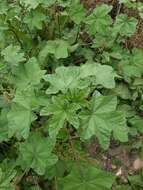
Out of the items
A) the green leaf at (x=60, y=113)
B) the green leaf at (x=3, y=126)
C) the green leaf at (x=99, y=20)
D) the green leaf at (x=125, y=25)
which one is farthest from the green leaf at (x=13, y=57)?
the green leaf at (x=125, y=25)

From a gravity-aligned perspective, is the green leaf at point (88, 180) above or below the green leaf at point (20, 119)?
below

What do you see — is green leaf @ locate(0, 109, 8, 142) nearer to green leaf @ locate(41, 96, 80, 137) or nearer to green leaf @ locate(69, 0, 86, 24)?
green leaf @ locate(41, 96, 80, 137)

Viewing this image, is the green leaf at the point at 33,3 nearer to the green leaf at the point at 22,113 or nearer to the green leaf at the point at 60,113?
the green leaf at the point at 22,113

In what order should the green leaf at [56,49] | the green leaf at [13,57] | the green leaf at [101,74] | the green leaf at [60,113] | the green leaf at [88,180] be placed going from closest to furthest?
the green leaf at [60,113]
the green leaf at [88,180]
the green leaf at [101,74]
the green leaf at [13,57]
the green leaf at [56,49]

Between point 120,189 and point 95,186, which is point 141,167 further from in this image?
point 95,186

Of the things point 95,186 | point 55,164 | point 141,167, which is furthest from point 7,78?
point 141,167

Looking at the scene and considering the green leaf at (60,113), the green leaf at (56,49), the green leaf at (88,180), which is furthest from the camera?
the green leaf at (56,49)

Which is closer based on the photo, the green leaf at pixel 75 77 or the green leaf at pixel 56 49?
the green leaf at pixel 75 77

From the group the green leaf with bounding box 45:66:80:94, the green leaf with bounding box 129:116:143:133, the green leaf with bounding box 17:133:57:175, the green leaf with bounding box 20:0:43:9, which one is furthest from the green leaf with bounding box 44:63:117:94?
the green leaf with bounding box 20:0:43:9
